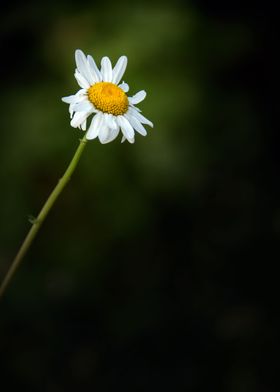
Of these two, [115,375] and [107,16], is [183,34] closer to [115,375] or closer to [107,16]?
[107,16]

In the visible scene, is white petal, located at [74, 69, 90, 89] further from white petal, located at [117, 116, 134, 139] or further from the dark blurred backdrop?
the dark blurred backdrop

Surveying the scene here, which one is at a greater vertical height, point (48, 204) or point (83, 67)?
point (83, 67)

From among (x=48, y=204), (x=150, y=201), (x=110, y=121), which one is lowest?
(x=48, y=204)

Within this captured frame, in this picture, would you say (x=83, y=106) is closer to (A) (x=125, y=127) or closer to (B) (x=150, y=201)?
(A) (x=125, y=127)

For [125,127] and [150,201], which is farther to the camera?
[150,201]

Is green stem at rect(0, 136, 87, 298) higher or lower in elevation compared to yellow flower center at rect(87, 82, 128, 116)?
lower

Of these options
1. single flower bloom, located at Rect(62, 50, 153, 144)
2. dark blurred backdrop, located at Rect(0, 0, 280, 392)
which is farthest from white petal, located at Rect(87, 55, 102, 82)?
dark blurred backdrop, located at Rect(0, 0, 280, 392)

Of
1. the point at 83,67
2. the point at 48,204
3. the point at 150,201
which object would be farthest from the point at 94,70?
the point at 150,201

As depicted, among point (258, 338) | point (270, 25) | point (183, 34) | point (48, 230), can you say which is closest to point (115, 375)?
point (258, 338)
